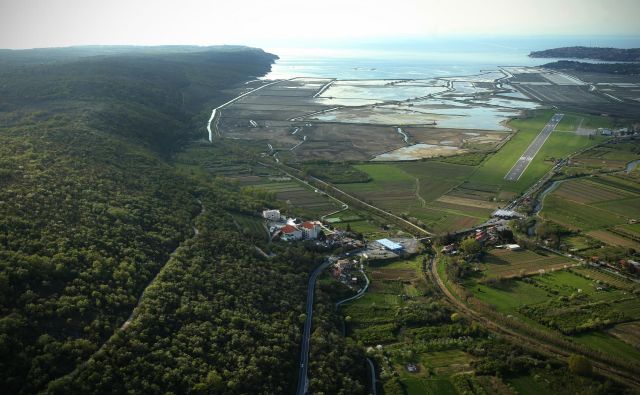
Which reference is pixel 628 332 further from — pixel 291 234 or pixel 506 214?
pixel 291 234

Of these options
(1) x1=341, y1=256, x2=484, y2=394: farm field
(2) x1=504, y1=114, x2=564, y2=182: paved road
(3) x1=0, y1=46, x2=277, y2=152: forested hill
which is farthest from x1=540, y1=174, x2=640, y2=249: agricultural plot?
(3) x1=0, y1=46, x2=277, y2=152: forested hill

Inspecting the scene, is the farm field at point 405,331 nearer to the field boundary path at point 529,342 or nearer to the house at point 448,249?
the field boundary path at point 529,342

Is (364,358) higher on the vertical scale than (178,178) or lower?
lower

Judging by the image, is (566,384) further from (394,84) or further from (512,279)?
(394,84)

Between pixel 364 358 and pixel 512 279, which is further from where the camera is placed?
pixel 512 279

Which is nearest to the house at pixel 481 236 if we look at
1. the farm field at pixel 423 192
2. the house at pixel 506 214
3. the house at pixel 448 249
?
the house at pixel 448 249

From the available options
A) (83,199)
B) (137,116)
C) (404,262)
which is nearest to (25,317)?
(83,199)

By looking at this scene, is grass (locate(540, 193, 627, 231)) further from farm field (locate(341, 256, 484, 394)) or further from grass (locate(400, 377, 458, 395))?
grass (locate(400, 377, 458, 395))
